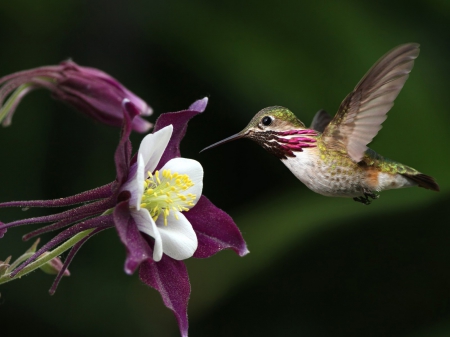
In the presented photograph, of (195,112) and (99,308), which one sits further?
(99,308)

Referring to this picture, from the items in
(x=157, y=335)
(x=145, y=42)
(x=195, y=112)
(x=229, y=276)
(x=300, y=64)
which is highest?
(x=195, y=112)

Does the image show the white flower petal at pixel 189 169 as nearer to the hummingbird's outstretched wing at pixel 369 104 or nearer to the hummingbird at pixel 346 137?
the hummingbird at pixel 346 137

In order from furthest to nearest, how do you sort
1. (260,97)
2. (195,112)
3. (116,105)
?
(260,97), (116,105), (195,112)

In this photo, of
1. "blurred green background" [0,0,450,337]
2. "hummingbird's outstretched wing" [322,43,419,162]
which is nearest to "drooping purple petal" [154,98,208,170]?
"hummingbird's outstretched wing" [322,43,419,162]

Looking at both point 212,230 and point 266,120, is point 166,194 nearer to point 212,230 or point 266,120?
point 212,230

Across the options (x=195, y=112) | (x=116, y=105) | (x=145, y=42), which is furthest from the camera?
(x=145, y=42)

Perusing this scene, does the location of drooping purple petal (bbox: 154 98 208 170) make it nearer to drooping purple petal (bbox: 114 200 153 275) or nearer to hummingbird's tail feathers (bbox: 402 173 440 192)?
drooping purple petal (bbox: 114 200 153 275)

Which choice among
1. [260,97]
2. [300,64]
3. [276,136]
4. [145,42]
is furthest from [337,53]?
[276,136]

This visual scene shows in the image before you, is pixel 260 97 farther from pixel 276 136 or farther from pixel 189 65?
pixel 276 136
